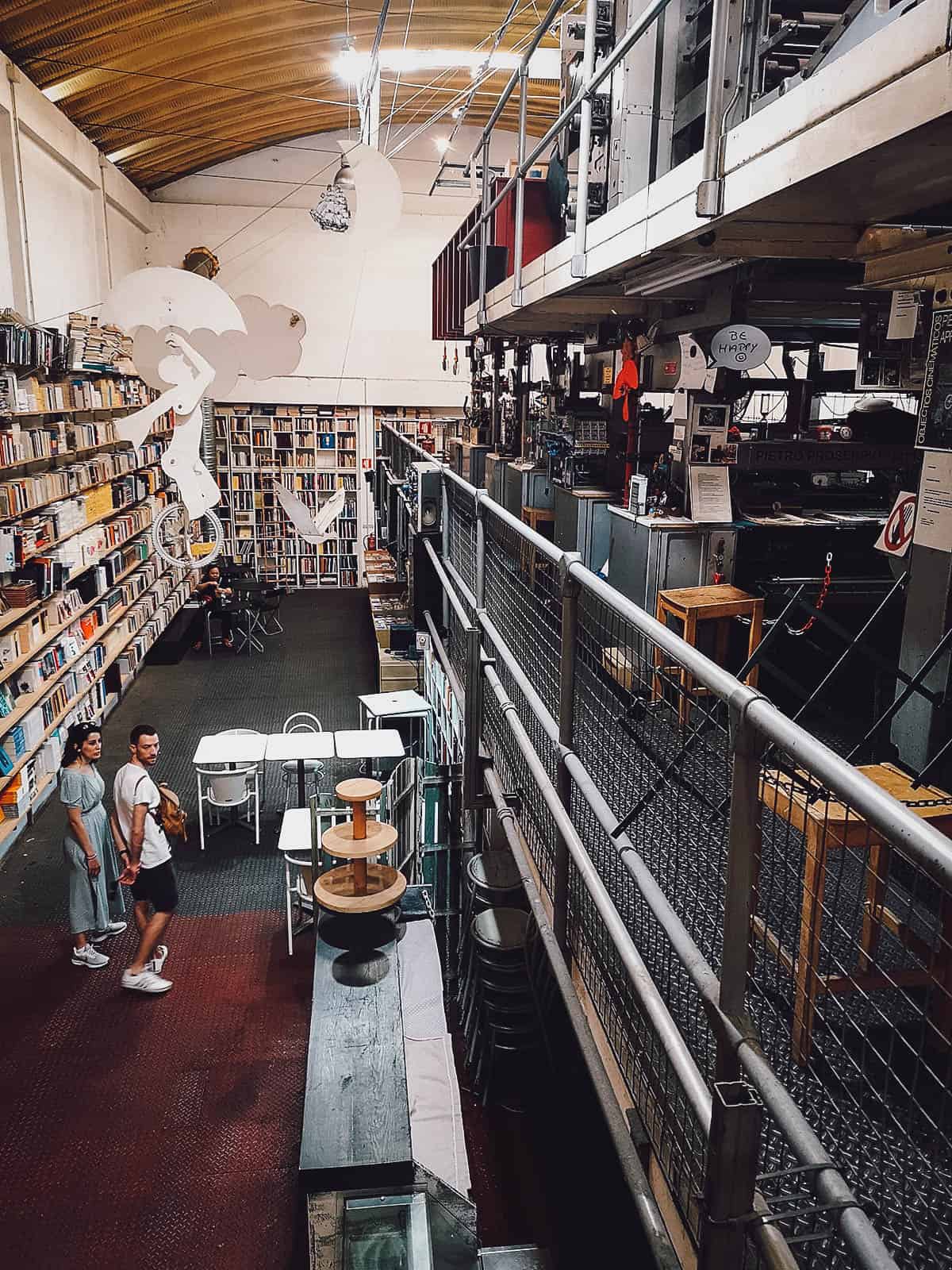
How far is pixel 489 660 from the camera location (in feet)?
12.1

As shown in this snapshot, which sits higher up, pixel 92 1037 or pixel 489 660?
pixel 489 660

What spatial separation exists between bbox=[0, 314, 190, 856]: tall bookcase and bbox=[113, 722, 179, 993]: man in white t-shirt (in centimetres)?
186

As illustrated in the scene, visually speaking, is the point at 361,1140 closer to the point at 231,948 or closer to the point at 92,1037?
the point at 92,1037

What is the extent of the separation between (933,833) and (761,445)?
4.52 m

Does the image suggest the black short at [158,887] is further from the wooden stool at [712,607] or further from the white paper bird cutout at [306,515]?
the wooden stool at [712,607]

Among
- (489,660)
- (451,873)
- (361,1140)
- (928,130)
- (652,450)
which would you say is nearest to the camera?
(928,130)

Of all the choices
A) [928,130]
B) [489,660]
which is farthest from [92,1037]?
[928,130]

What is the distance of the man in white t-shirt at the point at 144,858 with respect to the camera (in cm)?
493

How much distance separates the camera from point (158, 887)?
16.8ft

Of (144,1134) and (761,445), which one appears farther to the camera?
(761,445)

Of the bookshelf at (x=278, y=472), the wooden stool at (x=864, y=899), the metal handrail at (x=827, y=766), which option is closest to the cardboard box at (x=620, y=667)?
the wooden stool at (x=864, y=899)

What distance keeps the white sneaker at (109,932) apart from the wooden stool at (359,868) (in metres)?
2.32

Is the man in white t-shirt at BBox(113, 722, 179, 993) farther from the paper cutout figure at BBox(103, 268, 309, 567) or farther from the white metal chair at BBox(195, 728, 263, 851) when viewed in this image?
the paper cutout figure at BBox(103, 268, 309, 567)

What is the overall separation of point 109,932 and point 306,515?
12.4 ft
